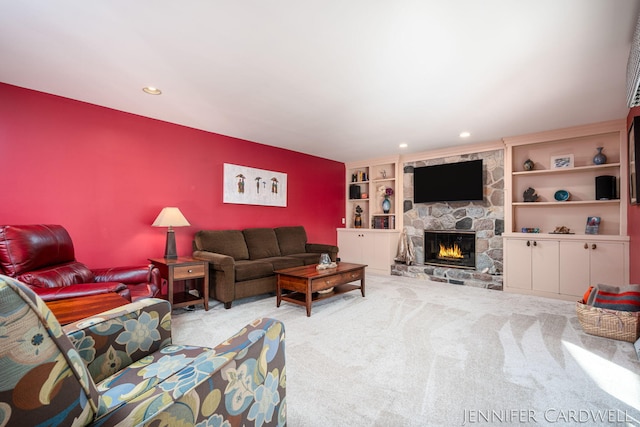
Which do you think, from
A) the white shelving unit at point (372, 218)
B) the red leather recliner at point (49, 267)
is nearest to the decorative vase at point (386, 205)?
the white shelving unit at point (372, 218)

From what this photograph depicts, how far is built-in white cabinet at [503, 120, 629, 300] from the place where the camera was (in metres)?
3.77

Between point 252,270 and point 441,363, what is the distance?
7.76 ft

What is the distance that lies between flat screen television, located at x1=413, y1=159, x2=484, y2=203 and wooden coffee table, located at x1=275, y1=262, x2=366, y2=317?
231cm

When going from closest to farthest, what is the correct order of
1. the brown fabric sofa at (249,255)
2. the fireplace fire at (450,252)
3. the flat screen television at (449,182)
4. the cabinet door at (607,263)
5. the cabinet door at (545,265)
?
the brown fabric sofa at (249,255) < the cabinet door at (607,263) < the cabinet door at (545,265) < the flat screen television at (449,182) < the fireplace fire at (450,252)

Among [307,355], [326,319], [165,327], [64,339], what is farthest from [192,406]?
[326,319]

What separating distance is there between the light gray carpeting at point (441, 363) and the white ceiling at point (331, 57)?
2.33 meters

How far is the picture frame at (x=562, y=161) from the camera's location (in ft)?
14.0

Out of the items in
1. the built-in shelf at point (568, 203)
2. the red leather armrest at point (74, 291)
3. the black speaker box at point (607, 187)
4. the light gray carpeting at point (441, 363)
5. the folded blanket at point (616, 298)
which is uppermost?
the black speaker box at point (607, 187)

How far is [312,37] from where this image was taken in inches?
82.3

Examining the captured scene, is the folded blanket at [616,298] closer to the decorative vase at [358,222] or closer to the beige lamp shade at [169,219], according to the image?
the decorative vase at [358,222]

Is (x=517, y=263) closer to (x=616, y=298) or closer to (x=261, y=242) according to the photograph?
(x=616, y=298)

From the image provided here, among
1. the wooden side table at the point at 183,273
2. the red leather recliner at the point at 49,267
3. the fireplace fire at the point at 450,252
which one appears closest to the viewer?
the red leather recliner at the point at 49,267

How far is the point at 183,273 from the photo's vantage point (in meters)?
3.27

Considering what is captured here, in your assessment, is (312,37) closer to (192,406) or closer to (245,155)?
(192,406)
